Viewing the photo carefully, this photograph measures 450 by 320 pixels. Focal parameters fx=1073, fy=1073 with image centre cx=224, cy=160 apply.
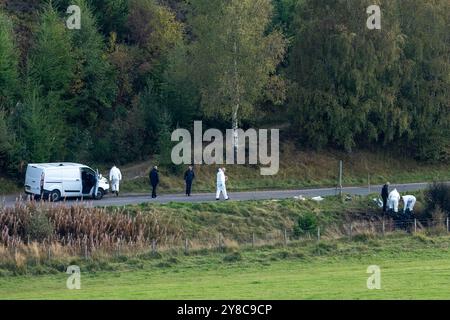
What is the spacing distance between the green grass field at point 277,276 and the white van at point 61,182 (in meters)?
11.9

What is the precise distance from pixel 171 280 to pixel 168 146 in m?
22.0

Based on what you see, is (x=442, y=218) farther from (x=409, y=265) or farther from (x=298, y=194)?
(x=409, y=265)

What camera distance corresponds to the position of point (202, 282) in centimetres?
3108

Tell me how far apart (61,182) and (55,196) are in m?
0.68

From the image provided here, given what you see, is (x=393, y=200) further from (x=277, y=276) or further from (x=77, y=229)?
(x=277, y=276)

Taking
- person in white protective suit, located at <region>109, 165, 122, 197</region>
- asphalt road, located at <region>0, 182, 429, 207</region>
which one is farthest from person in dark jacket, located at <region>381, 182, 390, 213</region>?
person in white protective suit, located at <region>109, 165, 122, 197</region>

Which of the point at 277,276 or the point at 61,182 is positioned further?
the point at 61,182

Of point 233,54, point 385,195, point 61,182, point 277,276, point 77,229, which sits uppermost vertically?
point 233,54

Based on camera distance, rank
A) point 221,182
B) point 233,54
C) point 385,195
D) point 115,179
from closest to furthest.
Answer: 1. point 221,182
2. point 385,195
3. point 115,179
4. point 233,54

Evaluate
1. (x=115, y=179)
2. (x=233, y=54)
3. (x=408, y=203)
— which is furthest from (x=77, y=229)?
(x=233, y=54)

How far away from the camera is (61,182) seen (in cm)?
4738

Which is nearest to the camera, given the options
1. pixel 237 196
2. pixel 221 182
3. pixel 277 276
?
pixel 277 276
